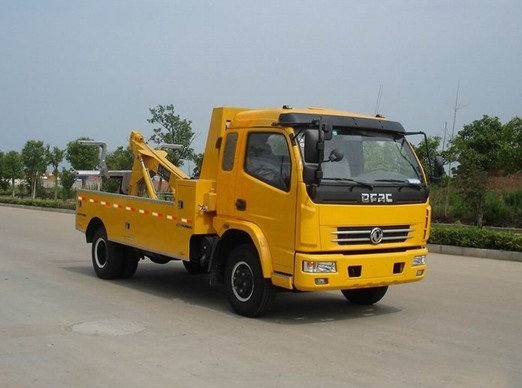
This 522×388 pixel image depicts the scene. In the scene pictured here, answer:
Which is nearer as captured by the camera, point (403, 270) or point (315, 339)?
point (315, 339)

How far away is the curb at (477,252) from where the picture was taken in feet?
47.2

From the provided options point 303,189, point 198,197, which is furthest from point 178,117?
point 303,189

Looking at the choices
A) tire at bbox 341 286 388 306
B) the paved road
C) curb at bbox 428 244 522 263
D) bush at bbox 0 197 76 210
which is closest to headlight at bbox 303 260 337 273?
the paved road

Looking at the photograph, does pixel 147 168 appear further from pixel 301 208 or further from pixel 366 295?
pixel 301 208

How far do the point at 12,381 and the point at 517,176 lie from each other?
71.9 ft

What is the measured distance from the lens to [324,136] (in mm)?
6973

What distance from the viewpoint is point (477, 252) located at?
15094 millimetres

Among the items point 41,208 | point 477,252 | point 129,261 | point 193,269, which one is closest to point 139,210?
point 129,261

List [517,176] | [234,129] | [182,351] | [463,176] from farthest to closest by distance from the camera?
1. [517,176]
2. [463,176]
3. [234,129]
4. [182,351]

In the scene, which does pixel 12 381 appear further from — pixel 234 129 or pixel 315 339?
pixel 234 129

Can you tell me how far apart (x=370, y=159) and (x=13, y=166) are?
54077 millimetres

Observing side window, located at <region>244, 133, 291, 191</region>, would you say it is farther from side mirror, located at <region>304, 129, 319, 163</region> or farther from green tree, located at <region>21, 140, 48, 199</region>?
green tree, located at <region>21, 140, 48, 199</region>

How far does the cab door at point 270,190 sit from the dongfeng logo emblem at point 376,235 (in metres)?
0.96

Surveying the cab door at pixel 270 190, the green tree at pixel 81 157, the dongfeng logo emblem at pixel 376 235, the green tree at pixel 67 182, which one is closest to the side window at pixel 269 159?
the cab door at pixel 270 190
